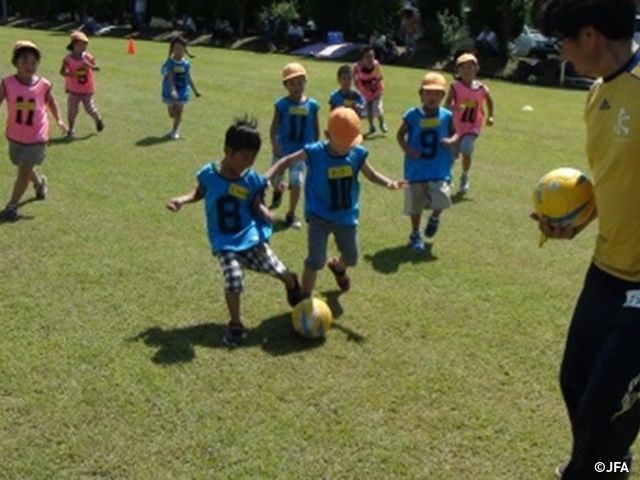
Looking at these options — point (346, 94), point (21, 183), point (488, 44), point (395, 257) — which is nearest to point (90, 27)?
point (488, 44)

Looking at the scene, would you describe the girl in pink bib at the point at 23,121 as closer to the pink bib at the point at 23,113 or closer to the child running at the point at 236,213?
the pink bib at the point at 23,113

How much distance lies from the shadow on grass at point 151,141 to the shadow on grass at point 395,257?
20.0ft

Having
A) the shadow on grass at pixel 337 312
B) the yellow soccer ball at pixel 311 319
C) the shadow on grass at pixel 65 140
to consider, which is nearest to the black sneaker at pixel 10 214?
the shadow on grass at pixel 337 312

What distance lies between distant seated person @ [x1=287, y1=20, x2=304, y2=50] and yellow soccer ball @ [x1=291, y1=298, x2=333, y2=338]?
3009 cm

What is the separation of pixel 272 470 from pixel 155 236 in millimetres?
4360

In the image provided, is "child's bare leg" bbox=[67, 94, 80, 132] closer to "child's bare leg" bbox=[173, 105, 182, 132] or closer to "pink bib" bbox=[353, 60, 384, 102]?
"child's bare leg" bbox=[173, 105, 182, 132]

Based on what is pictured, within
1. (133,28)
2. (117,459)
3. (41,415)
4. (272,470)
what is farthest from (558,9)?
(133,28)

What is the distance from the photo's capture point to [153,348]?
5609 mm

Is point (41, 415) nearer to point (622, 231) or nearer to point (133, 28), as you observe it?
point (622, 231)

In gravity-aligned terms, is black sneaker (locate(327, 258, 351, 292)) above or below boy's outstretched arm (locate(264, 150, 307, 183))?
below

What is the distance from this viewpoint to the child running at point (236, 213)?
569 cm

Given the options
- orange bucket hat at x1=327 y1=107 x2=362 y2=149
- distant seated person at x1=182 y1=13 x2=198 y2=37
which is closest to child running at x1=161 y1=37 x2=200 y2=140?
orange bucket hat at x1=327 y1=107 x2=362 y2=149

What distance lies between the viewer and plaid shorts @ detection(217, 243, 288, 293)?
565 cm

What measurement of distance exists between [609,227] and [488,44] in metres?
29.2
